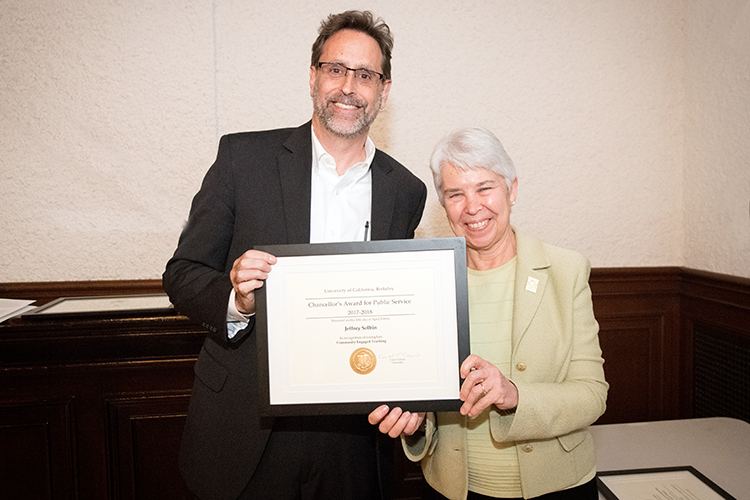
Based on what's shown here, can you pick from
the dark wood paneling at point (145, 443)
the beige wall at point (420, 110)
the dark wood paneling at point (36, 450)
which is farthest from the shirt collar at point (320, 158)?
the dark wood paneling at point (36, 450)

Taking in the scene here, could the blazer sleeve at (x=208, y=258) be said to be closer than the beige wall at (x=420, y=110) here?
Yes

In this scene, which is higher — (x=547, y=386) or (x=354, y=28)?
(x=354, y=28)

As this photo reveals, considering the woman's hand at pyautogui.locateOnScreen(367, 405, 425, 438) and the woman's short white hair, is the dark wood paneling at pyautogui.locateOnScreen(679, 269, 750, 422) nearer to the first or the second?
the woman's short white hair

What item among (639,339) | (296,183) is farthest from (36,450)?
(639,339)

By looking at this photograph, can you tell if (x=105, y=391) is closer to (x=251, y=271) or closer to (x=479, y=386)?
(x=251, y=271)

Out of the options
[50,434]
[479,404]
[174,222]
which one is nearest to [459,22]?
[174,222]

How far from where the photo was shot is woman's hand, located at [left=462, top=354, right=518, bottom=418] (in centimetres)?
119

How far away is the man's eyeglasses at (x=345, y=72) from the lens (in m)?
1.61

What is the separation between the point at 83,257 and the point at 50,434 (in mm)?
785

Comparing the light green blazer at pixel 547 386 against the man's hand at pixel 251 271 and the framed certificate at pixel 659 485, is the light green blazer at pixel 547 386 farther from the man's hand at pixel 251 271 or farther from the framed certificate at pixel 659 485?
the man's hand at pixel 251 271

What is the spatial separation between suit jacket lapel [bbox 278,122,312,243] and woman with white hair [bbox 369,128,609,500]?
39cm

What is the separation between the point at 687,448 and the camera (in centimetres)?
199

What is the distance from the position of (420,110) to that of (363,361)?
65.7 inches

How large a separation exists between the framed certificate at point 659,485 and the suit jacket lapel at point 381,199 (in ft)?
3.71
